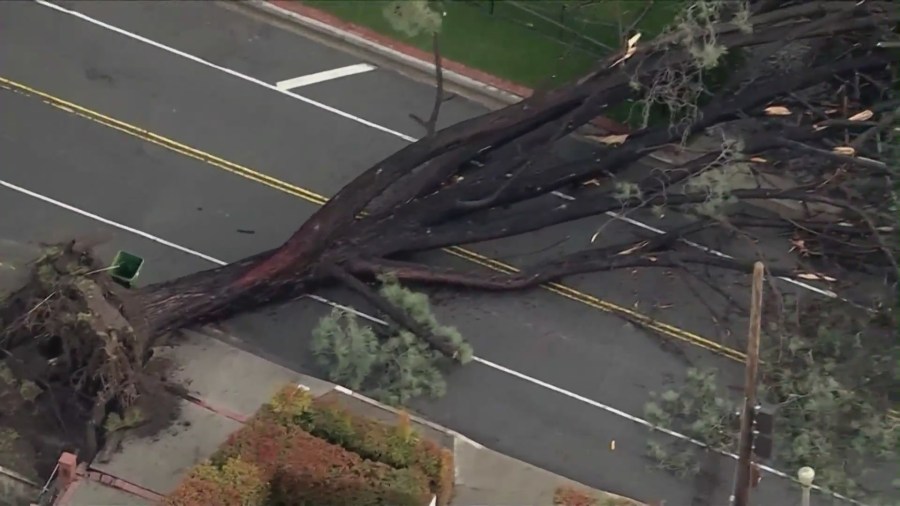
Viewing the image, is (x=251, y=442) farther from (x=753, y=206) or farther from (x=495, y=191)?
(x=753, y=206)

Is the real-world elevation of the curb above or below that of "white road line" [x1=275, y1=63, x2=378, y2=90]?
above

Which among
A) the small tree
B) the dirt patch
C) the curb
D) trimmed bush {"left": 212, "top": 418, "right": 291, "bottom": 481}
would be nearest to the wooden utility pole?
the small tree

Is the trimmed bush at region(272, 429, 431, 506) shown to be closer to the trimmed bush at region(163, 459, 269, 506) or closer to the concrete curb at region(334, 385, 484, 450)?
the trimmed bush at region(163, 459, 269, 506)

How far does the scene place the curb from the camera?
55.9 ft

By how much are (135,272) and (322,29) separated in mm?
5584

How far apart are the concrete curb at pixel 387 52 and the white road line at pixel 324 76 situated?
31cm

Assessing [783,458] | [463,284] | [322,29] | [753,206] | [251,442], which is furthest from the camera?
[322,29]

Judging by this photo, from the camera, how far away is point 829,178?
15062 mm

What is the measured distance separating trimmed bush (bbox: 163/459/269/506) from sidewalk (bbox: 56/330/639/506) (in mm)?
831

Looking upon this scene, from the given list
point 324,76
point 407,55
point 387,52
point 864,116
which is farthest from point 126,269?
point 864,116

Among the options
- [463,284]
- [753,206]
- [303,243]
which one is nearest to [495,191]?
[463,284]

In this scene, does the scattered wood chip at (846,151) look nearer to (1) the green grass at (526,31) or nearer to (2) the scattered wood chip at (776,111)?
(2) the scattered wood chip at (776,111)

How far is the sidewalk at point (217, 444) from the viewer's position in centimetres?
1237

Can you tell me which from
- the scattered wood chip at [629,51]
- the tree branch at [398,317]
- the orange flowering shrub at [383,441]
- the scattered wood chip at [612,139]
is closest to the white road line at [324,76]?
the scattered wood chip at [612,139]
